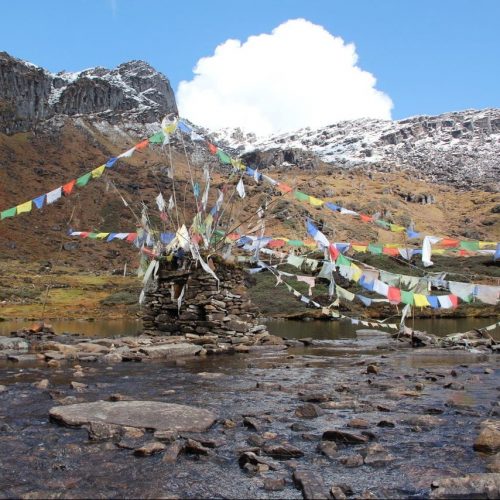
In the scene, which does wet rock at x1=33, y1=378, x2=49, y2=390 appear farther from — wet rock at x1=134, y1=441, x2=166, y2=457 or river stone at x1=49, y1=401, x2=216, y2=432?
wet rock at x1=134, y1=441, x2=166, y2=457

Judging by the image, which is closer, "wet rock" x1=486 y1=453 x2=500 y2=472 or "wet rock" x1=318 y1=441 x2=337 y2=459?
"wet rock" x1=486 y1=453 x2=500 y2=472

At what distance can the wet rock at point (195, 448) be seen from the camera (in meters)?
5.67

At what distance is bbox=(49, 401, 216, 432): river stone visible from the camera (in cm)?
663

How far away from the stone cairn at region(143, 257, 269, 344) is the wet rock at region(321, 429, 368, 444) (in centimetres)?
1292

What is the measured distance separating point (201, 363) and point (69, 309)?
3461cm

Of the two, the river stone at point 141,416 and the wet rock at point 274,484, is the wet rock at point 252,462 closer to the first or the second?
the wet rock at point 274,484

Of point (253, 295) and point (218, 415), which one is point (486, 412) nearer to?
point (218, 415)

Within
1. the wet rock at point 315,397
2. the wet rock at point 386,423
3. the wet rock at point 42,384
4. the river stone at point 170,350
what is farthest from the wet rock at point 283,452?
the river stone at point 170,350

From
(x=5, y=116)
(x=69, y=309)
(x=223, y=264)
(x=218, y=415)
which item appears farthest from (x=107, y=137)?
(x=218, y=415)

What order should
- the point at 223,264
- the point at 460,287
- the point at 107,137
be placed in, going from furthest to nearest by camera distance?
1. the point at 107,137
2. the point at 223,264
3. the point at 460,287

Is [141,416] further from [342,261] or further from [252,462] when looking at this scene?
[342,261]

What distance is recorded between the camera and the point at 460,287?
16297mm


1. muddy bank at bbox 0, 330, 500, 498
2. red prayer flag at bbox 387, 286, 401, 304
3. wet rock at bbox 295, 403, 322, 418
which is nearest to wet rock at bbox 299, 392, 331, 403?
muddy bank at bbox 0, 330, 500, 498

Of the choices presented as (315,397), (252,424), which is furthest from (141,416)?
(315,397)
